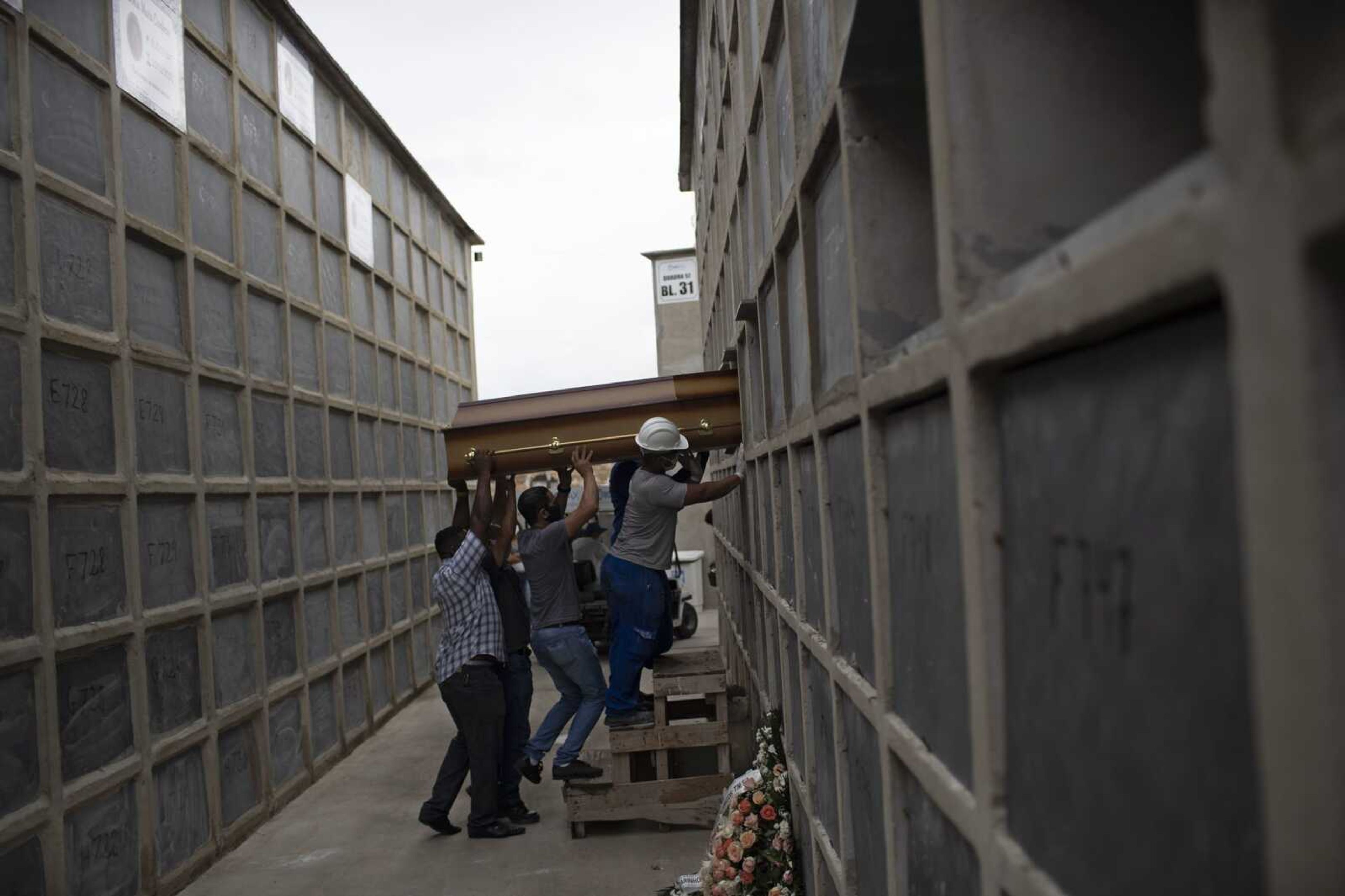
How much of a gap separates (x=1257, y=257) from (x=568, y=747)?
561 cm

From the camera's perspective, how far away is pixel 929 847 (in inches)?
67.5

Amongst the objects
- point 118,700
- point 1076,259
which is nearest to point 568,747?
point 118,700

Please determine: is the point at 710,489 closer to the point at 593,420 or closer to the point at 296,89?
the point at 593,420

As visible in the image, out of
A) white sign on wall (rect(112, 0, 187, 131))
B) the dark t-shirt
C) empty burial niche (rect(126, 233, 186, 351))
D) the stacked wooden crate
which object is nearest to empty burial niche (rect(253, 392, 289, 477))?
empty burial niche (rect(126, 233, 186, 351))

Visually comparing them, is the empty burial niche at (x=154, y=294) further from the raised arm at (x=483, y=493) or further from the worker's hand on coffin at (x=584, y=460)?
the worker's hand on coffin at (x=584, y=460)

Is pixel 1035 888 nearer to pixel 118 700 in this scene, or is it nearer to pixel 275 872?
pixel 118 700

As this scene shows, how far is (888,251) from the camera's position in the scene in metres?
1.94

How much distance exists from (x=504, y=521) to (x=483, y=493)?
486mm

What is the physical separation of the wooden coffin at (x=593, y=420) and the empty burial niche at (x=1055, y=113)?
161 inches

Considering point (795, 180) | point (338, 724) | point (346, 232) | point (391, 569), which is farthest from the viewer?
point (391, 569)

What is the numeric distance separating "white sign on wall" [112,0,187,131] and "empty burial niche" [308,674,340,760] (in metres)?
3.59

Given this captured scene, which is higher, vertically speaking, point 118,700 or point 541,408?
point 541,408

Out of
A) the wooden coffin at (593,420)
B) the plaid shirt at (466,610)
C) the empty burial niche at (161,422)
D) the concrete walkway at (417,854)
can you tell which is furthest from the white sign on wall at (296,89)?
the concrete walkway at (417,854)

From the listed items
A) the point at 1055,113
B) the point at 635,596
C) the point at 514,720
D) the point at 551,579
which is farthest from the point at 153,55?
the point at 1055,113
